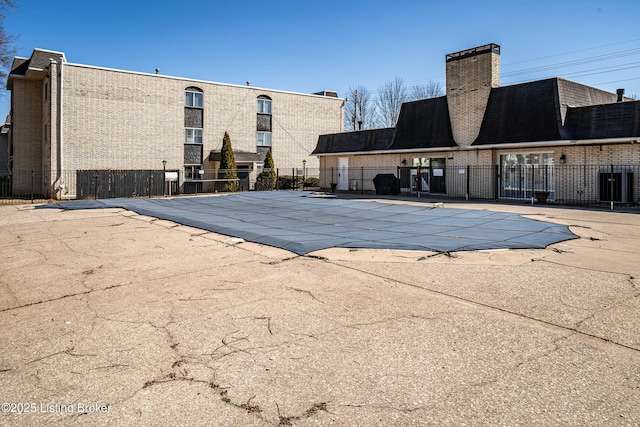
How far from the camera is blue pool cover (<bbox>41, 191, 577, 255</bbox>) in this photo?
8695 mm

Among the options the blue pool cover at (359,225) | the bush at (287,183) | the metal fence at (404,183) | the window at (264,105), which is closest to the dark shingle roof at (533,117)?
the metal fence at (404,183)

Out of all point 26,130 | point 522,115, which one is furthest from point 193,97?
point 522,115

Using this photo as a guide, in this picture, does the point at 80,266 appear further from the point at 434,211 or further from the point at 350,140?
the point at 350,140

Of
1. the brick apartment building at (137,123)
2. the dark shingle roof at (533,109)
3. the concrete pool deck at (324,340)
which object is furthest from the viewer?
the brick apartment building at (137,123)

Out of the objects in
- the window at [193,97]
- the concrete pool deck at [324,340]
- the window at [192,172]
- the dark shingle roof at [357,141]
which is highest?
the window at [193,97]

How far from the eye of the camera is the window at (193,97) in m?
32.6

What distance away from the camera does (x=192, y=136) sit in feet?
108

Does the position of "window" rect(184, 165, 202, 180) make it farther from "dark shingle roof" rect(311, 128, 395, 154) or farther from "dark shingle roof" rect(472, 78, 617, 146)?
"dark shingle roof" rect(472, 78, 617, 146)

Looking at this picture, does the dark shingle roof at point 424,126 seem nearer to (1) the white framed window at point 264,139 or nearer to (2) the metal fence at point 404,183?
(2) the metal fence at point 404,183

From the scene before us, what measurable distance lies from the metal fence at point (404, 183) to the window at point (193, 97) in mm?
5165

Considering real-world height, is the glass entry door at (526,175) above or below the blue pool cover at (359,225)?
above

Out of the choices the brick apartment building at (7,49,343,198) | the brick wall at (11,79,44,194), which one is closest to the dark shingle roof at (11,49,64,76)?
the brick apartment building at (7,49,343,198)

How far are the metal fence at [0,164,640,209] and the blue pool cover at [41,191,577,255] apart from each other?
25.4 ft

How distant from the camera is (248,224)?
11.9m
